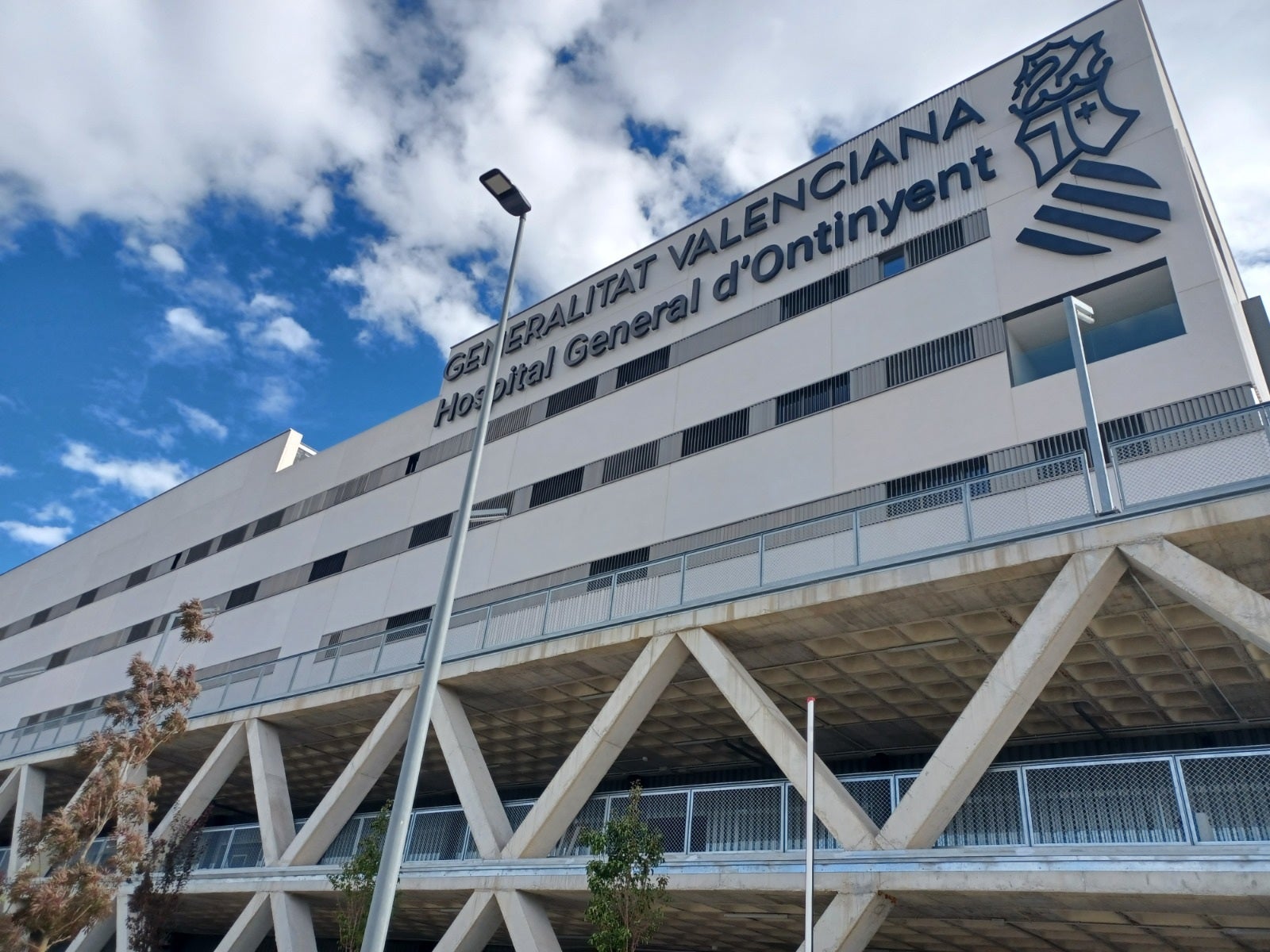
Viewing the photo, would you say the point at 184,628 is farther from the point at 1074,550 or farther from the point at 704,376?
the point at 1074,550

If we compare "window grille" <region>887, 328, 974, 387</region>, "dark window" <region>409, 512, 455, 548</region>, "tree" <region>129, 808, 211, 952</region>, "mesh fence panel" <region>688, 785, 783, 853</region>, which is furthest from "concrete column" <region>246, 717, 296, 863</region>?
"window grille" <region>887, 328, 974, 387</region>

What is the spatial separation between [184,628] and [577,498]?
36.6 ft

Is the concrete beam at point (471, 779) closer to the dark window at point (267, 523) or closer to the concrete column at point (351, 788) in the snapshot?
the concrete column at point (351, 788)

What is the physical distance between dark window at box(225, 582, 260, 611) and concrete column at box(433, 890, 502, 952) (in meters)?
24.2

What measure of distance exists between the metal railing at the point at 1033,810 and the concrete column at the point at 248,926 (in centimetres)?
386

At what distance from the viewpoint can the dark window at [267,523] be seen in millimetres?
39281

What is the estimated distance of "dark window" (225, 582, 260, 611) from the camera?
3775 centimetres

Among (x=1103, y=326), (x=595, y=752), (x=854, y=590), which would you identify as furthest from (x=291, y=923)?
(x=1103, y=326)

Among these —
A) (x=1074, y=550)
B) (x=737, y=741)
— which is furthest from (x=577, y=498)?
(x=1074, y=550)

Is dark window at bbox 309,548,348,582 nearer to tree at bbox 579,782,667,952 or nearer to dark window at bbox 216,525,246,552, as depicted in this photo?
dark window at bbox 216,525,246,552

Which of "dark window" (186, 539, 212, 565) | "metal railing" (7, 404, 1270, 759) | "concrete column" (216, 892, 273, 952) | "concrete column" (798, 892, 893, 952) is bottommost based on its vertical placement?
"concrete column" (216, 892, 273, 952)

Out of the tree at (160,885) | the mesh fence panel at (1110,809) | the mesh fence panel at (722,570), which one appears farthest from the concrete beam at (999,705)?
the tree at (160,885)

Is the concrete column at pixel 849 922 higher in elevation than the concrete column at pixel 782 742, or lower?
lower

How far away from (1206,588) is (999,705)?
119 inches
